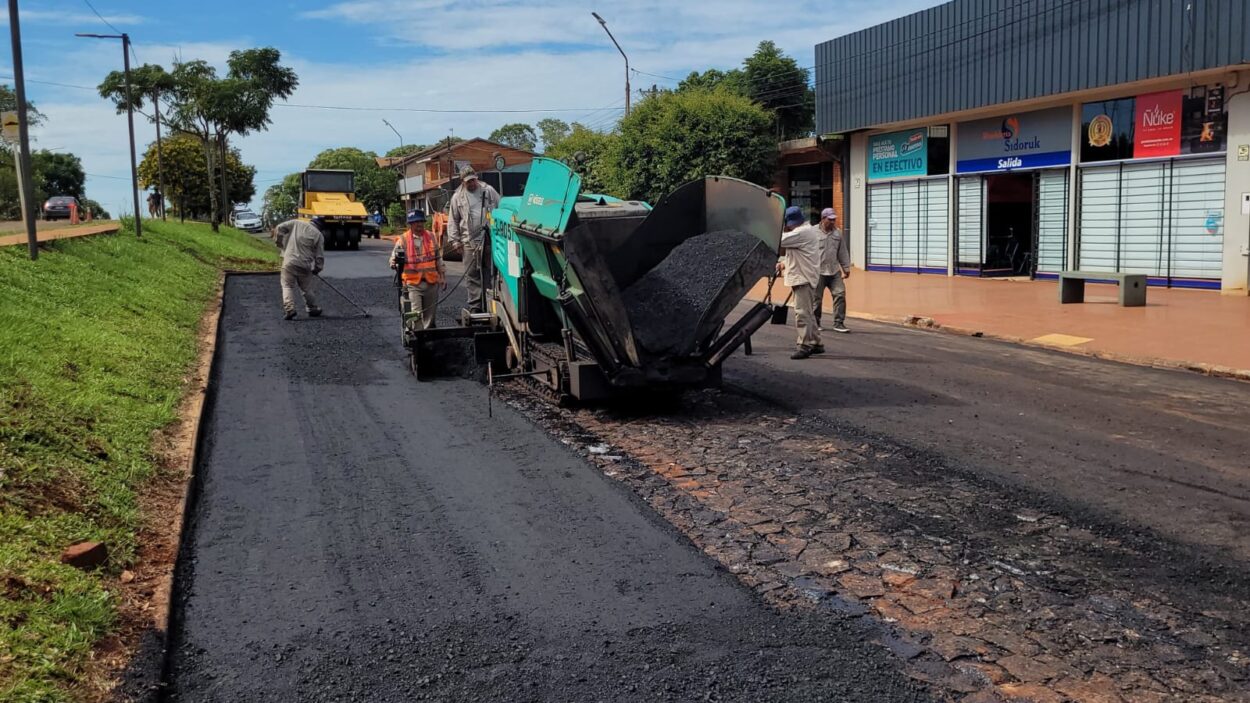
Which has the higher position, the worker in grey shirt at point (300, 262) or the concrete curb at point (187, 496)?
the worker in grey shirt at point (300, 262)

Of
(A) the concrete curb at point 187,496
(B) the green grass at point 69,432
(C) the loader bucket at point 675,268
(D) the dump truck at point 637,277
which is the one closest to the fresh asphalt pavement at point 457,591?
(A) the concrete curb at point 187,496

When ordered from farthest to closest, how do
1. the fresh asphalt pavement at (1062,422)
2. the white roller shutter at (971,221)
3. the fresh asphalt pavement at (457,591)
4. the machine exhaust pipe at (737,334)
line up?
the white roller shutter at (971,221), the machine exhaust pipe at (737,334), the fresh asphalt pavement at (1062,422), the fresh asphalt pavement at (457,591)

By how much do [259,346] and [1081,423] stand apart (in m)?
8.84

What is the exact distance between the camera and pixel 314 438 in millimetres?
7426

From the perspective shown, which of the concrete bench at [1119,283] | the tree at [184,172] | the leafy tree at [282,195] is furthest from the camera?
the leafy tree at [282,195]

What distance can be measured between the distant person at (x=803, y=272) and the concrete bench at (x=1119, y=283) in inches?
288

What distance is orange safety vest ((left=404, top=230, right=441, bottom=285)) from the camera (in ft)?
35.5

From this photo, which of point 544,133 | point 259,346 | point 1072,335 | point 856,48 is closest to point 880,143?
point 856,48

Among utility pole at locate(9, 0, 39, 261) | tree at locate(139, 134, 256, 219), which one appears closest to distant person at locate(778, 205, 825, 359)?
utility pole at locate(9, 0, 39, 261)

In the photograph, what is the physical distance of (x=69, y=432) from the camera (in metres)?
6.21

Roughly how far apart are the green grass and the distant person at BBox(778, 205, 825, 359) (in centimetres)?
624

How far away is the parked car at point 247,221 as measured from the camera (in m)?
54.8

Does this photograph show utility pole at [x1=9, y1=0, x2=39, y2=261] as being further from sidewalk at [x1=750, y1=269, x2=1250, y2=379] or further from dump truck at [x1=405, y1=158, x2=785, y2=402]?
sidewalk at [x1=750, y1=269, x2=1250, y2=379]

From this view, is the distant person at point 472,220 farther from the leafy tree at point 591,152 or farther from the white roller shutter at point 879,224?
the leafy tree at point 591,152
